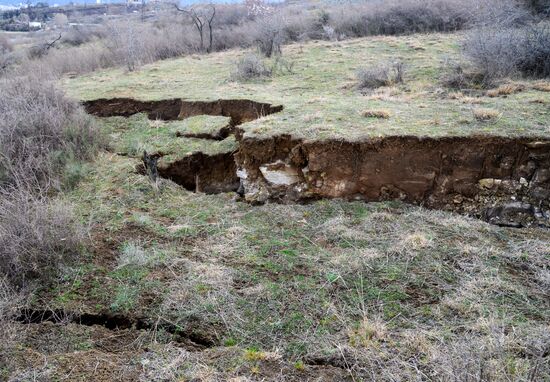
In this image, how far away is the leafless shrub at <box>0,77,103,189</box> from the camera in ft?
20.2

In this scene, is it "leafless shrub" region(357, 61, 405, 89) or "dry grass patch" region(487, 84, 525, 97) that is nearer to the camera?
"dry grass patch" region(487, 84, 525, 97)

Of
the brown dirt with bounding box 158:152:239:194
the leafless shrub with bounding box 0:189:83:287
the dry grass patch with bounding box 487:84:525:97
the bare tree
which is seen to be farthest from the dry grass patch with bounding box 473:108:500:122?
the bare tree

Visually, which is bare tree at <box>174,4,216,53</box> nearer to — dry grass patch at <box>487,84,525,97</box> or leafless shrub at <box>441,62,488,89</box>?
leafless shrub at <box>441,62,488,89</box>

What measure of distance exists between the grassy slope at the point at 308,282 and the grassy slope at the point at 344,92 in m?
0.09

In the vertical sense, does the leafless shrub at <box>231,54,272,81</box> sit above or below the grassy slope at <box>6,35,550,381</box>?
above

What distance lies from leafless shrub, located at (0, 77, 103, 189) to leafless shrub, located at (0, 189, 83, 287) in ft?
4.52

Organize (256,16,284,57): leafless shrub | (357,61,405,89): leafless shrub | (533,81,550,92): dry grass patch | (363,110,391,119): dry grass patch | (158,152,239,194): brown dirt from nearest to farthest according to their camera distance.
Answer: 1. (363,110,391,119): dry grass patch
2. (158,152,239,194): brown dirt
3. (533,81,550,92): dry grass patch
4. (357,61,405,89): leafless shrub
5. (256,16,284,57): leafless shrub

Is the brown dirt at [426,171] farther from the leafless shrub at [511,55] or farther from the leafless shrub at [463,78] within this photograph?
the leafless shrub at [511,55]

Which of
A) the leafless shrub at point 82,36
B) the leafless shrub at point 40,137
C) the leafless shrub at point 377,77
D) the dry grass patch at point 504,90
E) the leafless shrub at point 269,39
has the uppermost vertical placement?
the leafless shrub at point 82,36

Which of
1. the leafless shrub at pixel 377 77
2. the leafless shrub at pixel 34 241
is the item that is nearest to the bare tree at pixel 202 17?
the leafless shrub at pixel 377 77

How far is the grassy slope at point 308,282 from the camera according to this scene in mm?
3027

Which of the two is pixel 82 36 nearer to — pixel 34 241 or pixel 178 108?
pixel 178 108

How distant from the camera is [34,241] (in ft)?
13.5

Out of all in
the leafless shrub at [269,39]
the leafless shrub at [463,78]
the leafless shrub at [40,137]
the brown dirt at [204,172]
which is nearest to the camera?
the leafless shrub at [40,137]
